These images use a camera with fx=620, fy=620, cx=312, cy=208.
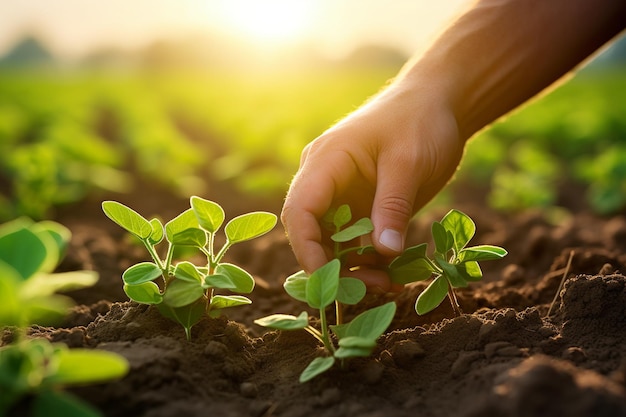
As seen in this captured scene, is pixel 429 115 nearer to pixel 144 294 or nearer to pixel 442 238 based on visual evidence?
pixel 442 238

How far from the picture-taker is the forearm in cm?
241

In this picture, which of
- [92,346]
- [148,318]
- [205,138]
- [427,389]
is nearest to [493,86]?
[427,389]

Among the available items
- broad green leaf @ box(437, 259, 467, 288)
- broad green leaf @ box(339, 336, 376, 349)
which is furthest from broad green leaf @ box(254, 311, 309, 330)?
broad green leaf @ box(437, 259, 467, 288)

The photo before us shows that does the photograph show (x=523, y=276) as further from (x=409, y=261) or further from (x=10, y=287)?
(x=10, y=287)

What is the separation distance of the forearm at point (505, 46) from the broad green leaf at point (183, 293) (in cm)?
118

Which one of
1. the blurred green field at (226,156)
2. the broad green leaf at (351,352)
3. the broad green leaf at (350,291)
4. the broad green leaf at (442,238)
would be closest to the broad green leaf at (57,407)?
the broad green leaf at (351,352)

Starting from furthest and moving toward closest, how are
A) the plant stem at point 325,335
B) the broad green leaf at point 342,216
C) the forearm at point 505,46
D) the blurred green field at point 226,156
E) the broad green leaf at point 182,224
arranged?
the blurred green field at point 226,156 < the forearm at point 505,46 < the broad green leaf at point 342,216 < the broad green leaf at point 182,224 < the plant stem at point 325,335

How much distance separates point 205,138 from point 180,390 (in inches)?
362

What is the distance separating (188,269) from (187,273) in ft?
0.05

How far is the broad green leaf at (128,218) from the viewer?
1.70 m

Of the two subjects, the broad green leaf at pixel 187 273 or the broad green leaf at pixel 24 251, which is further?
the broad green leaf at pixel 187 273

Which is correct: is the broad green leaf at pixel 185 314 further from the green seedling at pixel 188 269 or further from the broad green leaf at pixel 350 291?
the broad green leaf at pixel 350 291

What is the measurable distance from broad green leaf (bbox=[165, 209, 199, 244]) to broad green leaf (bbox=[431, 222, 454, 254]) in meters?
0.69

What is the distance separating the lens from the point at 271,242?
3.26 m
